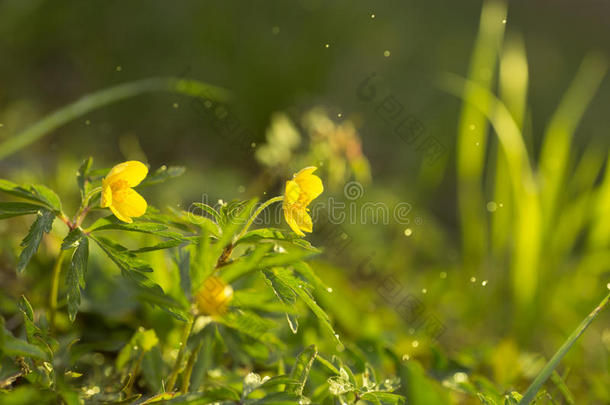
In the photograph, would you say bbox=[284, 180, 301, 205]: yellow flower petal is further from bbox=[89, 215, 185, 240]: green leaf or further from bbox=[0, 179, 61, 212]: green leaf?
bbox=[0, 179, 61, 212]: green leaf

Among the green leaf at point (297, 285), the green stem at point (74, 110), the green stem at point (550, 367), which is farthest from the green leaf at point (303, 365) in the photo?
the green stem at point (74, 110)

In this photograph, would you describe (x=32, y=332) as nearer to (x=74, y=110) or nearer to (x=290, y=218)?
(x=290, y=218)

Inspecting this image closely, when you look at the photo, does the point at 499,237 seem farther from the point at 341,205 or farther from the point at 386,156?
the point at 386,156

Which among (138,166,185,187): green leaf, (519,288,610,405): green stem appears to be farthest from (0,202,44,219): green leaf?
(519,288,610,405): green stem

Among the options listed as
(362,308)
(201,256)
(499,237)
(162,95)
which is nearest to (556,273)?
(499,237)

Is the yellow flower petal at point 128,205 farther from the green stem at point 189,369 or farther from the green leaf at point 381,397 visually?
the green leaf at point 381,397

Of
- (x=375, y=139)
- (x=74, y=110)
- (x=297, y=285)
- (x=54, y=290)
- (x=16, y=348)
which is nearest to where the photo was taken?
(x=16, y=348)

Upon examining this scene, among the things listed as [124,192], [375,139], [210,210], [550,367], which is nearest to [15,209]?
[124,192]
